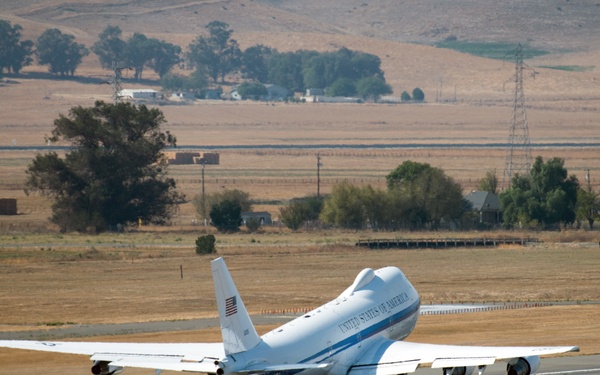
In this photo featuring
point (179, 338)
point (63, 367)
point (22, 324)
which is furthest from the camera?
point (22, 324)

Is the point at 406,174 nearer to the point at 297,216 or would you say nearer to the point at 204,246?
the point at 297,216

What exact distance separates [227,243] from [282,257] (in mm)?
16869

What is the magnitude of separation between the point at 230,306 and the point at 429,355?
A: 6.85m

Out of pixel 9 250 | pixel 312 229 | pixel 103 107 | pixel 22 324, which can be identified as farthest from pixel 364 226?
pixel 22 324

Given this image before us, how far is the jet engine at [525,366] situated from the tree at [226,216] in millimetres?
102977

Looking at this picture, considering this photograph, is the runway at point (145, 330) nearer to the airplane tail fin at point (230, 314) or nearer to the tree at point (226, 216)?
the airplane tail fin at point (230, 314)

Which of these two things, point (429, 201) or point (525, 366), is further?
point (429, 201)

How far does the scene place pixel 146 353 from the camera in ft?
123

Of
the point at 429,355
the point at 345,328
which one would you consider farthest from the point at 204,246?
the point at 429,355

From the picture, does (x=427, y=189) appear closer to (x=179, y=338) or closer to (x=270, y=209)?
(x=270, y=209)

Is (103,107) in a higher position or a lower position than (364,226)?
higher

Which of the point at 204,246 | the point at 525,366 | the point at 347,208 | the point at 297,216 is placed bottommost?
the point at 297,216

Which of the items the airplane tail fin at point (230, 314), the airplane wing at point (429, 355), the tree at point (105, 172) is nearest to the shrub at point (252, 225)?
the tree at point (105, 172)

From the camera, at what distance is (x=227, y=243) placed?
120250mm
